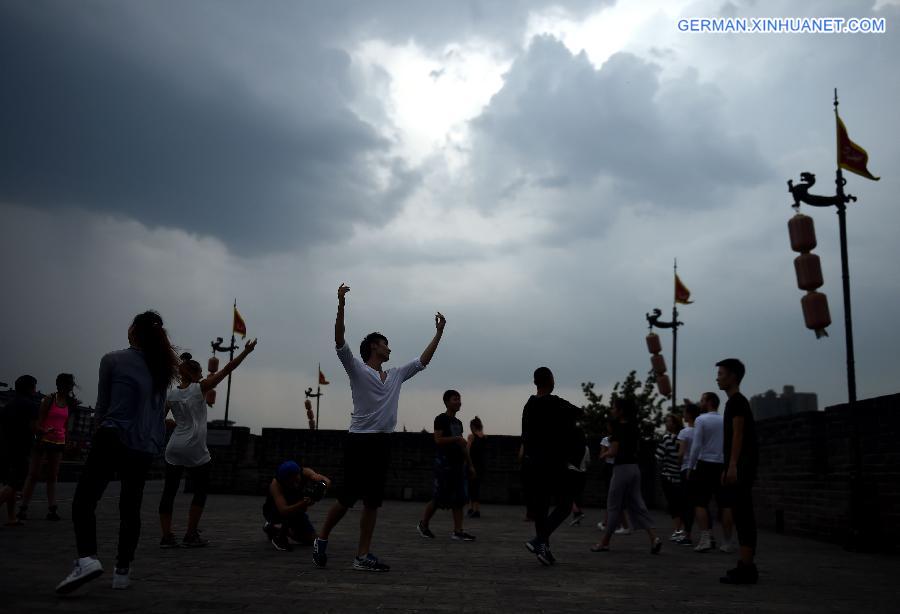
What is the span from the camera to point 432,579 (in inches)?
202

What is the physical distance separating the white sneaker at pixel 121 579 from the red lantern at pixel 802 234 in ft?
39.9

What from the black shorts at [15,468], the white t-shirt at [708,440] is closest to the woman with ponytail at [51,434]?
the black shorts at [15,468]

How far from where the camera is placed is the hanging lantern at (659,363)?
2892 centimetres

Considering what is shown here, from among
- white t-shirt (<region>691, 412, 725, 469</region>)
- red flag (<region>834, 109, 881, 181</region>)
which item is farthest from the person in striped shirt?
red flag (<region>834, 109, 881, 181</region>)

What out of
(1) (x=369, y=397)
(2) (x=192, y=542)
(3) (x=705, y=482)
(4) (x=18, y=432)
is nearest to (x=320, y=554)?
(1) (x=369, y=397)

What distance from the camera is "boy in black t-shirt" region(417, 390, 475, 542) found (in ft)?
28.2

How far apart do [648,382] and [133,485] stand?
2930 centimetres

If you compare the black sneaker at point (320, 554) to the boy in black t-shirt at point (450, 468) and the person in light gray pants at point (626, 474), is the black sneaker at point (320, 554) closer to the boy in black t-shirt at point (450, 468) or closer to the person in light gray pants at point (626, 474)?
the boy in black t-shirt at point (450, 468)

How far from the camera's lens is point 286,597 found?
13.8 feet

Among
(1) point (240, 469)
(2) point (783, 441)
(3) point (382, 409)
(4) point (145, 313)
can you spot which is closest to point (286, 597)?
(3) point (382, 409)

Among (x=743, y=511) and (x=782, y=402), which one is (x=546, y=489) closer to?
(x=743, y=511)

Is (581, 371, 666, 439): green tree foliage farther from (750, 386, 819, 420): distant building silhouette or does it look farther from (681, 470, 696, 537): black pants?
(750, 386, 819, 420): distant building silhouette

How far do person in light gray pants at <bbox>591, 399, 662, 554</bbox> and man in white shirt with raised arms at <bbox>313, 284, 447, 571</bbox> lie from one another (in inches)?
136

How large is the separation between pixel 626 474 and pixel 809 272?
6824mm
